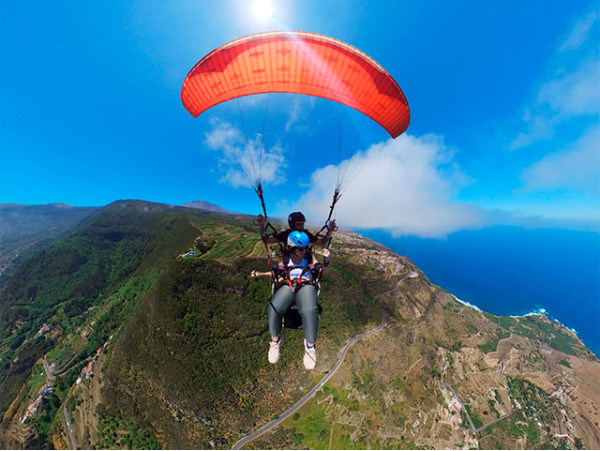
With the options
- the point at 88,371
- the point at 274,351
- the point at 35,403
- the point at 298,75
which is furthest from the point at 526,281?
the point at 35,403

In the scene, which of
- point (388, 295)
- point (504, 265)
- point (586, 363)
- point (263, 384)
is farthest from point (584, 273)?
point (263, 384)

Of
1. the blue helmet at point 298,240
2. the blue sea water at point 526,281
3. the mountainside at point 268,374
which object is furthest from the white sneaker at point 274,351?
the blue sea water at point 526,281

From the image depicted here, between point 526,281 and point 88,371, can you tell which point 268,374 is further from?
point 526,281

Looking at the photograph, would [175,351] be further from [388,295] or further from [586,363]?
[586,363]

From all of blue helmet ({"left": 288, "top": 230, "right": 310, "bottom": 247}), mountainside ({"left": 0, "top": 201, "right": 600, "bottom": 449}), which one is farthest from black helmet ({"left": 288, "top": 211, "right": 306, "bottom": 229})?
mountainside ({"left": 0, "top": 201, "right": 600, "bottom": 449})

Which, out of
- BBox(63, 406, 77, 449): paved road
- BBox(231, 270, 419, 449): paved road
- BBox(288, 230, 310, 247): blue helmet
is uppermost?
BBox(288, 230, 310, 247): blue helmet

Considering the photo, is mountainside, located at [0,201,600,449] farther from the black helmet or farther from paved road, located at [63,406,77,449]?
the black helmet
